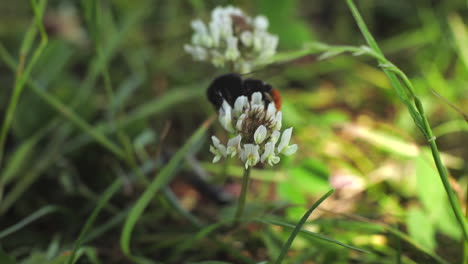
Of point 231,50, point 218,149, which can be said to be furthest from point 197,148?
point 218,149

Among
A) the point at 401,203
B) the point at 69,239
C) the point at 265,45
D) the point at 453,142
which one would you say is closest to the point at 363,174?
the point at 401,203

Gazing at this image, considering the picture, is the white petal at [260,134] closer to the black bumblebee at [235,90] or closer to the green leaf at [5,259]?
the black bumblebee at [235,90]

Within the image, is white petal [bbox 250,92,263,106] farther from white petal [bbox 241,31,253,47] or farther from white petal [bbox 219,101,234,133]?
white petal [bbox 241,31,253,47]

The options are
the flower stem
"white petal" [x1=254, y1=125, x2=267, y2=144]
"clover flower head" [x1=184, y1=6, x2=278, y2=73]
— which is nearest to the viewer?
"white petal" [x1=254, y1=125, x2=267, y2=144]

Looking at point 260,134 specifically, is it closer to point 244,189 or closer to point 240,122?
point 240,122

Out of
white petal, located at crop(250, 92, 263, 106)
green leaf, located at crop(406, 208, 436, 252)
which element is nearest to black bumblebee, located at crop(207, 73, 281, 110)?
white petal, located at crop(250, 92, 263, 106)

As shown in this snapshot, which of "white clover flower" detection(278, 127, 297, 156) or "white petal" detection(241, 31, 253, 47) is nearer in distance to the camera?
"white clover flower" detection(278, 127, 297, 156)

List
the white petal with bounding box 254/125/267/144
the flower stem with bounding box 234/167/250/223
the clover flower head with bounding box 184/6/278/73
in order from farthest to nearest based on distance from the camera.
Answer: the clover flower head with bounding box 184/6/278/73 < the flower stem with bounding box 234/167/250/223 < the white petal with bounding box 254/125/267/144
